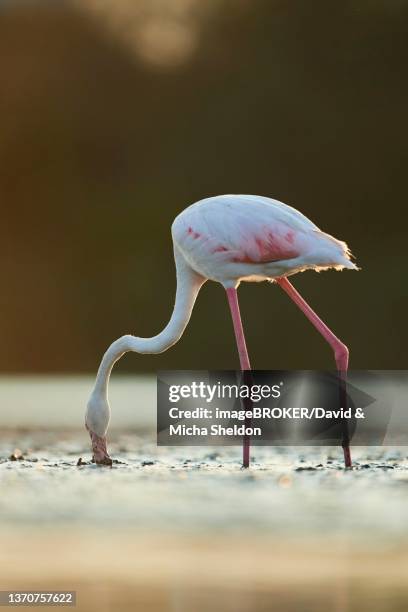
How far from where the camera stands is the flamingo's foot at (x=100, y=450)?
9.12 metres

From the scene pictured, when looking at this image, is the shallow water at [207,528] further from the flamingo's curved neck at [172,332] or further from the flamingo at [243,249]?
the flamingo's curved neck at [172,332]

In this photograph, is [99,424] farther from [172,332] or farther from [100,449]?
[172,332]

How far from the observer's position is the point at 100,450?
9.12 m

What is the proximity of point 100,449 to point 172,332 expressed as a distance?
1054 mm

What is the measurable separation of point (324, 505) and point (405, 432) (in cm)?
530

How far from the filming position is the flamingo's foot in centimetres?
912

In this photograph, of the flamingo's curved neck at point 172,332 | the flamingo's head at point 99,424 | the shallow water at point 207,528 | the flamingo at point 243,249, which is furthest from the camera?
the flamingo's curved neck at point 172,332

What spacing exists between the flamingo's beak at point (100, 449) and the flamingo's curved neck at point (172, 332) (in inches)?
18.8

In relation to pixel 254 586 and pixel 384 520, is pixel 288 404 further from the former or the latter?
pixel 254 586

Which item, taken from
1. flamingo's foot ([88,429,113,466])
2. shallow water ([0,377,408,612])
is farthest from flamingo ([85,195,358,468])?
shallow water ([0,377,408,612])

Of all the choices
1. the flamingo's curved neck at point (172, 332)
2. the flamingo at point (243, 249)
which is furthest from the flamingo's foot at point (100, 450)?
the flamingo's curved neck at point (172, 332)

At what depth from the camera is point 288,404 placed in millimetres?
9297

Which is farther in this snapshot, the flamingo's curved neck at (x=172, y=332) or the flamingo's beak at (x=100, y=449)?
the flamingo's curved neck at (x=172, y=332)

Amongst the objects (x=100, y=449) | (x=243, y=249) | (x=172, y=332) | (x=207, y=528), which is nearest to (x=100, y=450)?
(x=100, y=449)
